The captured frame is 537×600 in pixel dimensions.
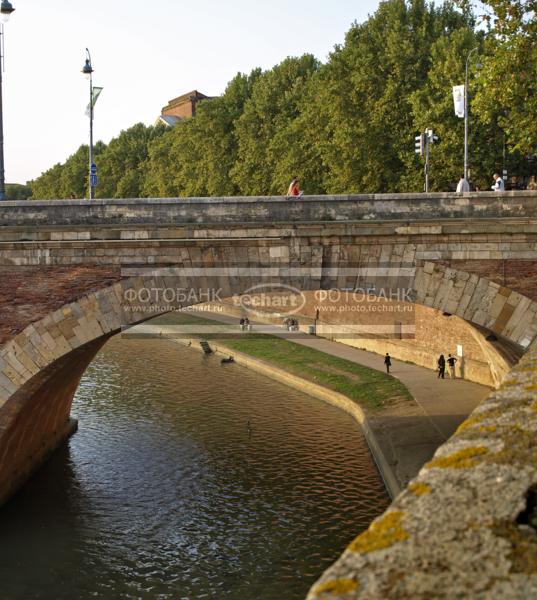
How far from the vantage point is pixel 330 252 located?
15062 mm

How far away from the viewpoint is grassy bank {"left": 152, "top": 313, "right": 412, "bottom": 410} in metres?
26.2

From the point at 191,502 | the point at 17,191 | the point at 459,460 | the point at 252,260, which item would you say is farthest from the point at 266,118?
the point at 17,191

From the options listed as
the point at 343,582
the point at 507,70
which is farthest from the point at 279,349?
the point at 343,582

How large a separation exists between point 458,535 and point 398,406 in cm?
2189

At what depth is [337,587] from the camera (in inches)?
115

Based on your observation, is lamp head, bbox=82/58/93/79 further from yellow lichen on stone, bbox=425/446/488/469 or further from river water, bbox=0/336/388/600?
yellow lichen on stone, bbox=425/446/488/469

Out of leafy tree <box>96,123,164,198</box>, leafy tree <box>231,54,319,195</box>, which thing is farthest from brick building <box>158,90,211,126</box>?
leafy tree <box>231,54,319,195</box>

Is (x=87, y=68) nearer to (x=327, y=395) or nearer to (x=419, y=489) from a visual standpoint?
(x=327, y=395)

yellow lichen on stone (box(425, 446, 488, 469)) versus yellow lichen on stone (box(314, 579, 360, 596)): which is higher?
yellow lichen on stone (box(425, 446, 488, 469))

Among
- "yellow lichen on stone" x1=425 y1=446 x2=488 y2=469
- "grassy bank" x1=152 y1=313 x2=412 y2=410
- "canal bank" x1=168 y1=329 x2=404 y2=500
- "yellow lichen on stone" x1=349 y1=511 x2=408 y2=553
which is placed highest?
"yellow lichen on stone" x1=425 y1=446 x2=488 y2=469

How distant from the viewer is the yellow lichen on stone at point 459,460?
4.05 m

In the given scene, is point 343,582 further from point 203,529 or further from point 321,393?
point 321,393

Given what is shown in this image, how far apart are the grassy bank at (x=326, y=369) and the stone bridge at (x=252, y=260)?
1089 cm

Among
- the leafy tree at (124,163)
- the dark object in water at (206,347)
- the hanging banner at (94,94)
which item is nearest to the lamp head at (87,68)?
the hanging banner at (94,94)
